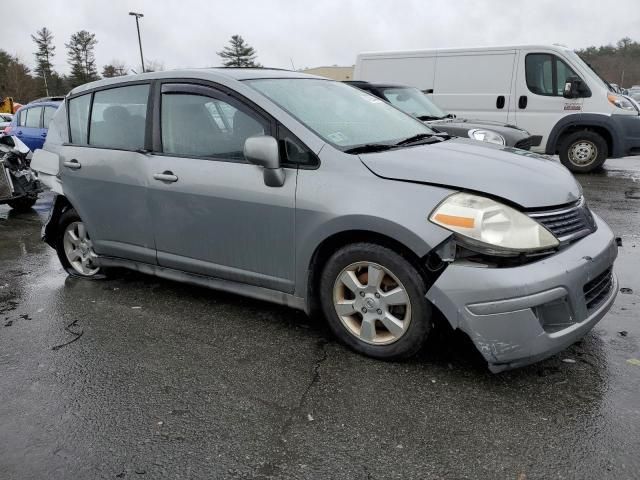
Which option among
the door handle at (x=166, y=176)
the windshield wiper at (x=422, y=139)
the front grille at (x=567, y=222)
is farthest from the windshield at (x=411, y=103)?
the front grille at (x=567, y=222)

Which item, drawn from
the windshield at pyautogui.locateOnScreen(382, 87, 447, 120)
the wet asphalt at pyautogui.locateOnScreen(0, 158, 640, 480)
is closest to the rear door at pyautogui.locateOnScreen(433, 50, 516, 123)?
the windshield at pyautogui.locateOnScreen(382, 87, 447, 120)

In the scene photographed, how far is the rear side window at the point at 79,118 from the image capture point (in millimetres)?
4469

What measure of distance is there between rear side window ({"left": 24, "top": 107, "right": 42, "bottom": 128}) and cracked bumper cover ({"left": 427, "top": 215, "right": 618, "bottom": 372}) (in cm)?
1149

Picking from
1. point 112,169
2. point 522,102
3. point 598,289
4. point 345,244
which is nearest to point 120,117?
point 112,169

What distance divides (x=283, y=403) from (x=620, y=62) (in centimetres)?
8866

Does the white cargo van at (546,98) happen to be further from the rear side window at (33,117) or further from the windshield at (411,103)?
the rear side window at (33,117)

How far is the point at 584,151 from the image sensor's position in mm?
10289

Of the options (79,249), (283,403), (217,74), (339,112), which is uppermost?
(217,74)

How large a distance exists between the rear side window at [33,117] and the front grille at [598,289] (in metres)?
11.8

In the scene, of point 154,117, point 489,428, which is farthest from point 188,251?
point 489,428

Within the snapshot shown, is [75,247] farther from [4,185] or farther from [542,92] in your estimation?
[542,92]

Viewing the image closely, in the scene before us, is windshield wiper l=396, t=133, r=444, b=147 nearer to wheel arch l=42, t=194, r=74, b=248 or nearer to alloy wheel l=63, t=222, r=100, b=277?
alloy wheel l=63, t=222, r=100, b=277

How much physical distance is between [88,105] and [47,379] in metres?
2.35

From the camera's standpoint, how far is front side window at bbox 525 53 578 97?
9930 mm
